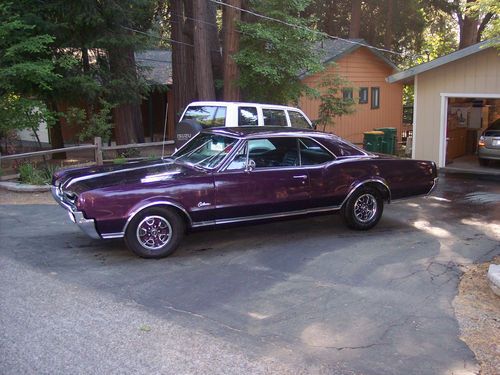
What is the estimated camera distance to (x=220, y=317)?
5078 mm

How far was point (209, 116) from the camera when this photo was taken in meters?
12.2

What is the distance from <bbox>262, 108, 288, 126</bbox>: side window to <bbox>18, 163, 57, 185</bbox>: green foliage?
5031 millimetres

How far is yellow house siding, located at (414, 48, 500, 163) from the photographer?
49.9 ft

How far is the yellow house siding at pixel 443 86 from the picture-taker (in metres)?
15.2


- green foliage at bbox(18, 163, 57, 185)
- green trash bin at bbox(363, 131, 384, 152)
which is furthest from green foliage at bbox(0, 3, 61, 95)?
green trash bin at bbox(363, 131, 384, 152)

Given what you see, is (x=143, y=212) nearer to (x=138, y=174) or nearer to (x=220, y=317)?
(x=138, y=174)

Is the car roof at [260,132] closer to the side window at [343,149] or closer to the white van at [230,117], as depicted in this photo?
the side window at [343,149]

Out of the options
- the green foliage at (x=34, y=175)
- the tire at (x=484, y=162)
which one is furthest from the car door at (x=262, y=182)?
the tire at (x=484, y=162)

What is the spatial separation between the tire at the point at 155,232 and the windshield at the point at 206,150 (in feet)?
3.15

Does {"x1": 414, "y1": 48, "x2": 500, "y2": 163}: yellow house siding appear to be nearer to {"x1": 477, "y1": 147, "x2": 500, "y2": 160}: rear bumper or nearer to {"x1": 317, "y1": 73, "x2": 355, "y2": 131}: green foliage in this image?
{"x1": 477, "y1": 147, "x2": 500, "y2": 160}: rear bumper

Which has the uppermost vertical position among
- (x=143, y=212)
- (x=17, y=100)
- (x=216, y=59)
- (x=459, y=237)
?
(x=216, y=59)

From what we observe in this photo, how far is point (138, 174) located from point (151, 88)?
37.8 ft

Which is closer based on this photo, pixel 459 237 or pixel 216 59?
pixel 459 237

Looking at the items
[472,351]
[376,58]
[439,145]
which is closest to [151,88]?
[439,145]
